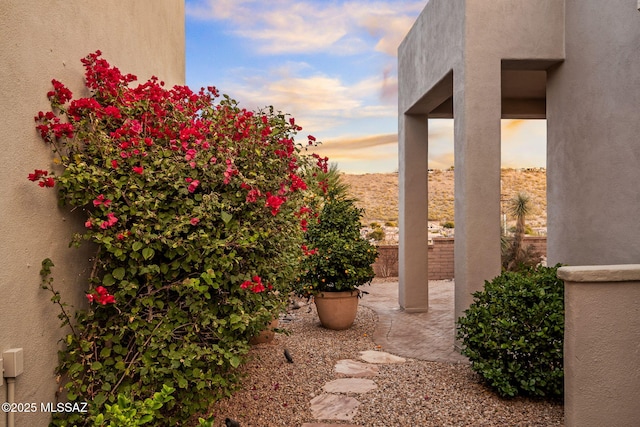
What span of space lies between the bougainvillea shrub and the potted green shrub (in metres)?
3.24

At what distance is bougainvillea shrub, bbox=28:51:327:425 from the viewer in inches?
112

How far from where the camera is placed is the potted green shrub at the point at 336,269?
6461 mm

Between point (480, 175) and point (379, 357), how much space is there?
7.66 feet

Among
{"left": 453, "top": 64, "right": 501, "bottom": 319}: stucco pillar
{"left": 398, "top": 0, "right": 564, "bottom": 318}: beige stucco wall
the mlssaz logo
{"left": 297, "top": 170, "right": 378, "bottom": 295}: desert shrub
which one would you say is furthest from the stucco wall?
the mlssaz logo

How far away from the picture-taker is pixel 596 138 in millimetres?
4785

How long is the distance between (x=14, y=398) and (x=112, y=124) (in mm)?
1696

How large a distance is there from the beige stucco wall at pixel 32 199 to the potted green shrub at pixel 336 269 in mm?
3678

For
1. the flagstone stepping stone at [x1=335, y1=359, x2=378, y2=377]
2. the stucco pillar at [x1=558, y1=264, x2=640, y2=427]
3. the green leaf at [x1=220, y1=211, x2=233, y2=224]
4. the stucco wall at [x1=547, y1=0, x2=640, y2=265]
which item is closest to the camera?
the green leaf at [x1=220, y1=211, x2=233, y2=224]

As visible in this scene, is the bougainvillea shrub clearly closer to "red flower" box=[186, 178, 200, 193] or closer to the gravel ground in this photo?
"red flower" box=[186, 178, 200, 193]

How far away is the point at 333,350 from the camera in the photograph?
18.7 feet

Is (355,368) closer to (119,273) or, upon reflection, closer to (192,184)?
(119,273)

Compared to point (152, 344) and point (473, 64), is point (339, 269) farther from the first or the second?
point (152, 344)

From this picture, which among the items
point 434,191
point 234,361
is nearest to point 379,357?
point 234,361

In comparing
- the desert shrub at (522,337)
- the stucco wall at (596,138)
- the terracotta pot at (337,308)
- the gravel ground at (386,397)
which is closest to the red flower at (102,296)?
the gravel ground at (386,397)
